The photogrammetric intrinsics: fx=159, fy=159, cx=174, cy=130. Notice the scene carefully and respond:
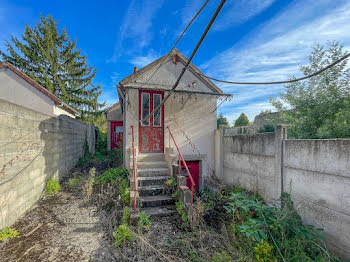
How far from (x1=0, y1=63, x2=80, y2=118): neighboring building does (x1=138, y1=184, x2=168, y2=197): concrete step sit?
8.24 metres

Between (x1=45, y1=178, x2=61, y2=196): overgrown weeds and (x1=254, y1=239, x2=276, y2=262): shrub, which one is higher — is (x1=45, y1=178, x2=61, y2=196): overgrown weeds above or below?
above

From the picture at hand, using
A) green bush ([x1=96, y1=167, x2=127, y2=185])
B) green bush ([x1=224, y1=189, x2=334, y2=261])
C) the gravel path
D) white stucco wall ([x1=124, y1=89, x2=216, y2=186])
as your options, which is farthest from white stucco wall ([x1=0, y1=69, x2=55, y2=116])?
green bush ([x1=224, y1=189, x2=334, y2=261])

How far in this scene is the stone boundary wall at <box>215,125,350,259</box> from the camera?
2.71m

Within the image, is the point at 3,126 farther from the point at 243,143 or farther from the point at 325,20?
the point at 325,20

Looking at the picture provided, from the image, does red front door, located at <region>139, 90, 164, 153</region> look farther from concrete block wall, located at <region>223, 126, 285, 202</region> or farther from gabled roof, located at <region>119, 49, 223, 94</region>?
concrete block wall, located at <region>223, 126, 285, 202</region>

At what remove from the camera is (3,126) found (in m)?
2.99

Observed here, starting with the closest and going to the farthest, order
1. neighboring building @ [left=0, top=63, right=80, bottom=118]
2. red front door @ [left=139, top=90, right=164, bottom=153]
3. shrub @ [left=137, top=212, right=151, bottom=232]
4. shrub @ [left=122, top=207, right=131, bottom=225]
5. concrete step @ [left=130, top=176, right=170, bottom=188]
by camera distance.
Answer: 1. shrub @ [left=137, top=212, right=151, bottom=232]
2. shrub @ [left=122, top=207, right=131, bottom=225]
3. concrete step @ [left=130, top=176, right=170, bottom=188]
4. red front door @ [left=139, top=90, right=164, bottom=153]
5. neighboring building @ [left=0, top=63, right=80, bottom=118]

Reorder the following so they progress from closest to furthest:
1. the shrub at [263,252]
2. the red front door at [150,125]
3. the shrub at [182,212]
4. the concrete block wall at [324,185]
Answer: the shrub at [263,252]
the concrete block wall at [324,185]
the shrub at [182,212]
the red front door at [150,125]

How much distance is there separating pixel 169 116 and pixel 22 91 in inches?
330

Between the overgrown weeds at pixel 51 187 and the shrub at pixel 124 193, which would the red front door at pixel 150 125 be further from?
the overgrown weeds at pixel 51 187

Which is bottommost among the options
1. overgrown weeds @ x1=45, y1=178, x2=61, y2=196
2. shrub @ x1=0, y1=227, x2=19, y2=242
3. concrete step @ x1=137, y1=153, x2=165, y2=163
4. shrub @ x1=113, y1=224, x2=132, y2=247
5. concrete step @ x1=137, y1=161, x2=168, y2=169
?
shrub @ x1=113, y1=224, x2=132, y2=247

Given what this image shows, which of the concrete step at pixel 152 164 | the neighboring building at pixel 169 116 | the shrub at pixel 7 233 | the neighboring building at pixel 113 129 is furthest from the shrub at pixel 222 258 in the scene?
the neighboring building at pixel 113 129

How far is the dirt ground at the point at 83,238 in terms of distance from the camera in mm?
2607

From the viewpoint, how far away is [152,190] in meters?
4.65
